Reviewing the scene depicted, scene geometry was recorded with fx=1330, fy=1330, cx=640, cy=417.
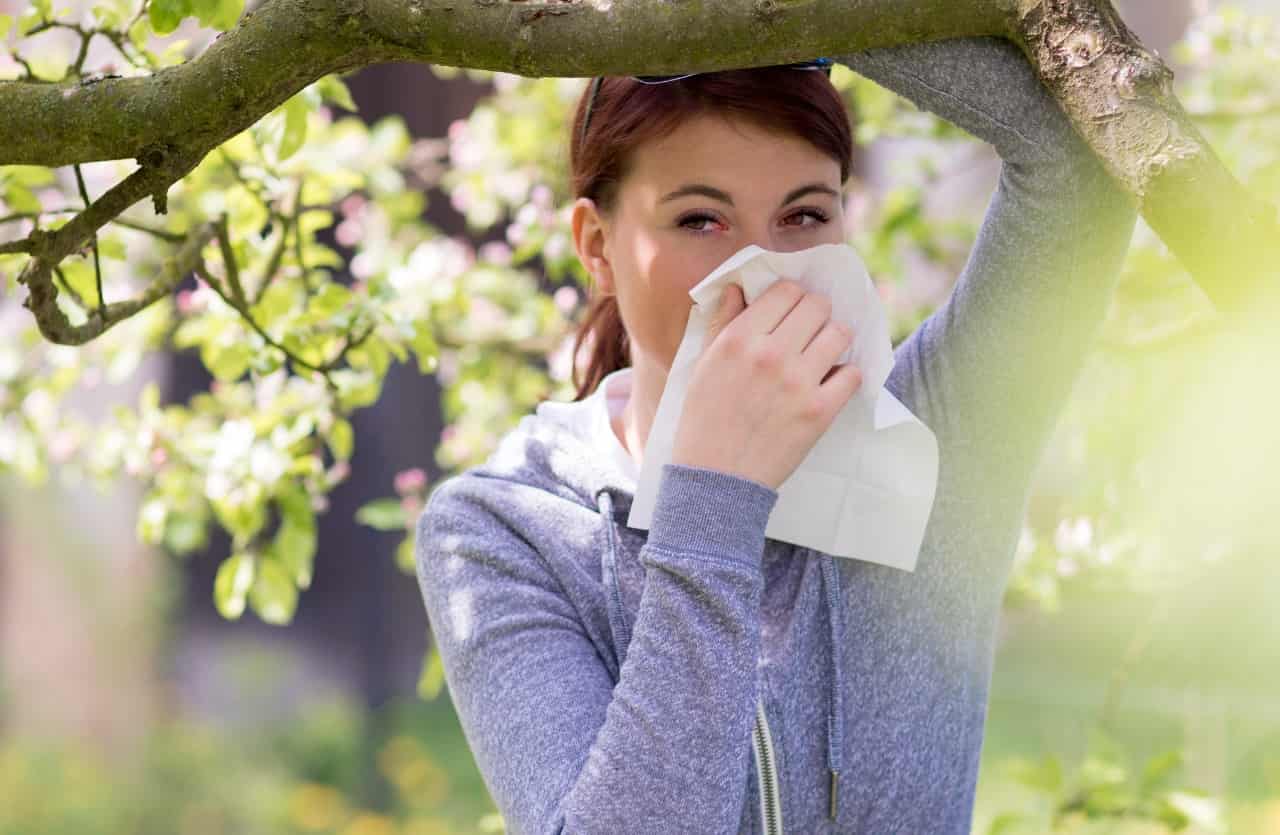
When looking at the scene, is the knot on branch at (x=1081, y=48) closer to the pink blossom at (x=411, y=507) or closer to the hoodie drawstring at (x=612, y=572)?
the hoodie drawstring at (x=612, y=572)

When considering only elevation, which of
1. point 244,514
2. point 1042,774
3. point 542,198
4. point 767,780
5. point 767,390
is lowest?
point 767,780

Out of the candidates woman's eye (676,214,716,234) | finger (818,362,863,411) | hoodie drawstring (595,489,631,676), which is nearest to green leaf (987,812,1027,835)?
hoodie drawstring (595,489,631,676)

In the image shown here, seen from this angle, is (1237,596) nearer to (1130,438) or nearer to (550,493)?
(1130,438)

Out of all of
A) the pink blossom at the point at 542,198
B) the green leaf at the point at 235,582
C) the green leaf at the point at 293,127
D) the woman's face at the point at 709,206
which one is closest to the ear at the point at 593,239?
the woman's face at the point at 709,206

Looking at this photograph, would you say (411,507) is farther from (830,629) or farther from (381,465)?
(381,465)

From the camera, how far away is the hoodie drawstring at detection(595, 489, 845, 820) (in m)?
1.34

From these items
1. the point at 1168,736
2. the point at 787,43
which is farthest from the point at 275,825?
the point at 787,43

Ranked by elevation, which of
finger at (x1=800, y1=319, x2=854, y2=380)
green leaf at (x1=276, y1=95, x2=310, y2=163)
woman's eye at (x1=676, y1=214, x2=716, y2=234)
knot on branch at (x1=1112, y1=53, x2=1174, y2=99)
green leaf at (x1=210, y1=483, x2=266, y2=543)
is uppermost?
green leaf at (x1=276, y1=95, x2=310, y2=163)

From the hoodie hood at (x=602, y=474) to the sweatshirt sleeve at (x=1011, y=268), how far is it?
226mm

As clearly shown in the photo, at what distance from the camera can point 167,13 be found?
4.21 ft

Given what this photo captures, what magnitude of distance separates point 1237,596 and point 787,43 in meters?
3.06

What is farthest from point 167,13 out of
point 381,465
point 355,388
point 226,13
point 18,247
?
point 381,465

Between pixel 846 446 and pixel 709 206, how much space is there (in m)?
0.28

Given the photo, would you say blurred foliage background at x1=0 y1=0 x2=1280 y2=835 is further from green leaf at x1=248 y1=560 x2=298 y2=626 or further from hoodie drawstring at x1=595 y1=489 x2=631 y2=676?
hoodie drawstring at x1=595 y1=489 x2=631 y2=676
